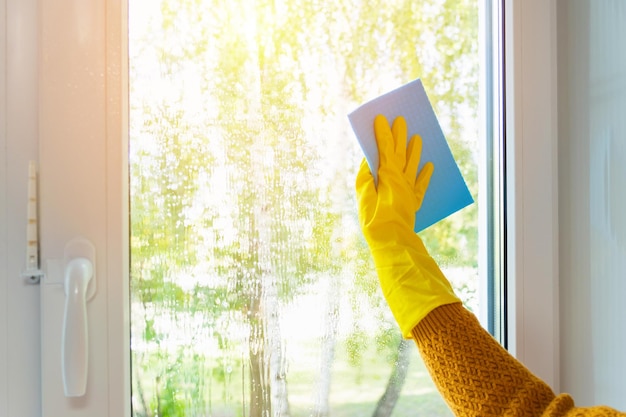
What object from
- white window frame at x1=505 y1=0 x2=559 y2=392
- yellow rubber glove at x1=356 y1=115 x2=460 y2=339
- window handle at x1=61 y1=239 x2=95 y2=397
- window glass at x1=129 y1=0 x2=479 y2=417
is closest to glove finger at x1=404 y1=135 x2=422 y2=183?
yellow rubber glove at x1=356 y1=115 x2=460 y2=339

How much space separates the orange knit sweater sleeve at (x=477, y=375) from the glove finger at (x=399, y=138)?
0.20 m

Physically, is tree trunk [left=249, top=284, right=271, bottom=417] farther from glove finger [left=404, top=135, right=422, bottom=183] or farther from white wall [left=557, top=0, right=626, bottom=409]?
white wall [left=557, top=0, right=626, bottom=409]

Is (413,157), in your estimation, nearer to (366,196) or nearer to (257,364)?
(366,196)

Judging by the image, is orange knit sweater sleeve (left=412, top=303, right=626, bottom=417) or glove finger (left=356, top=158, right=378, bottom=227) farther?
glove finger (left=356, top=158, right=378, bottom=227)

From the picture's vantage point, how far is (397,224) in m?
0.81

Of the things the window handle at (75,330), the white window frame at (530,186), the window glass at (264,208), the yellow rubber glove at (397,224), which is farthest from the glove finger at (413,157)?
the window handle at (75,330)

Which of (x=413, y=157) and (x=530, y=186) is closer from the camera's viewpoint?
(x=413, y=157)

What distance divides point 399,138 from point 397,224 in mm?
113

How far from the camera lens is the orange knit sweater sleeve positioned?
70 centimetres

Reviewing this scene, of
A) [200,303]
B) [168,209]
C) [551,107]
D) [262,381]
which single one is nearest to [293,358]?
[262,381]

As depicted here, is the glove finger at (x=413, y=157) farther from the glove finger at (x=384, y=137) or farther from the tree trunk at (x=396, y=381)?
the tree trunk at (x=396, y=381)

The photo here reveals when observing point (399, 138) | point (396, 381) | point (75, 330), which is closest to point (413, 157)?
point (399, 138)

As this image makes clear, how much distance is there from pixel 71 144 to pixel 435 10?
0.56 metres

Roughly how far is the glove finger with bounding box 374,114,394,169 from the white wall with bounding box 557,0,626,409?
345mm
